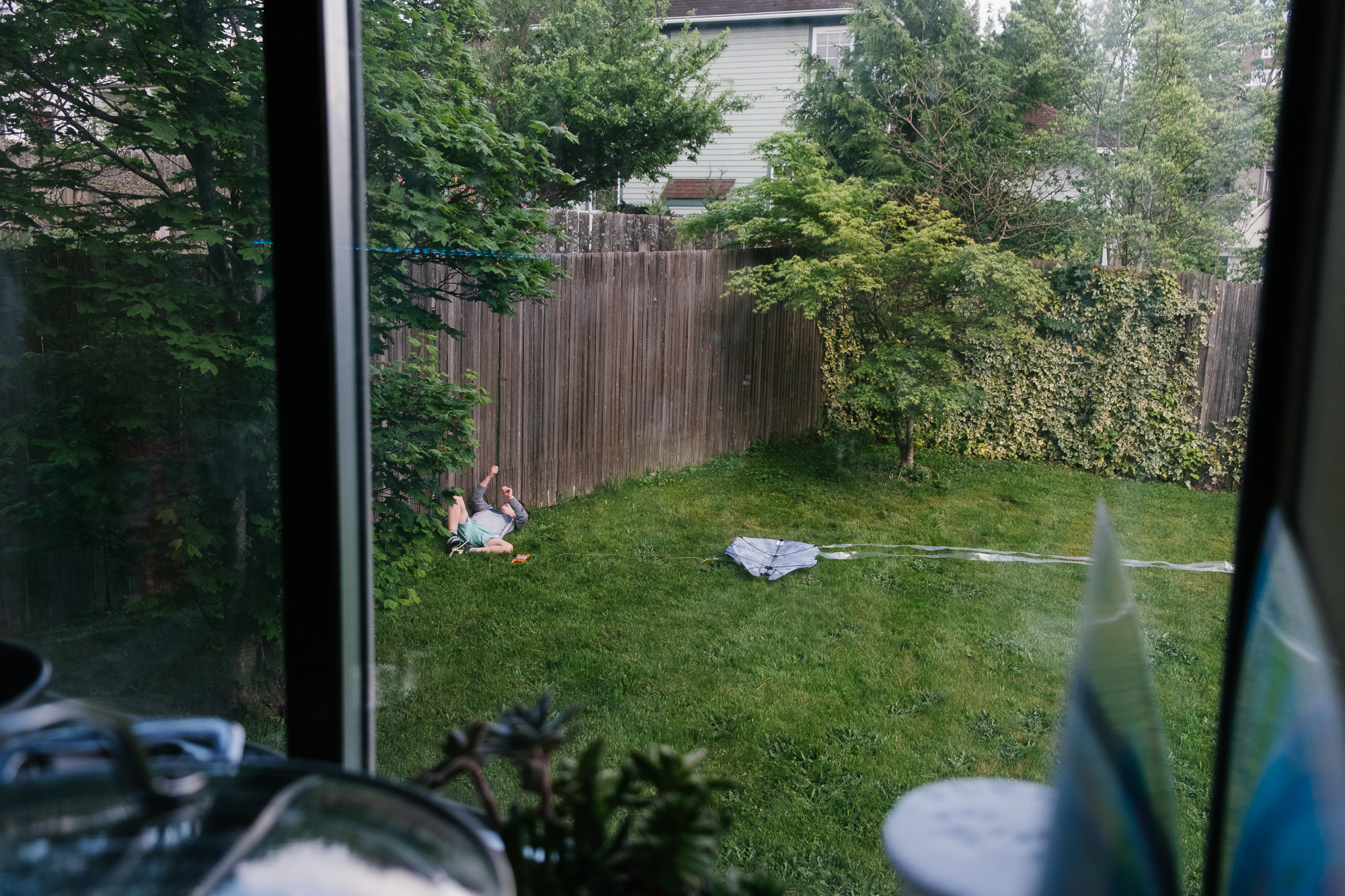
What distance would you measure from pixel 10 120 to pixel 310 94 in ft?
3.29

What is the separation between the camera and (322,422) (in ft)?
1.99

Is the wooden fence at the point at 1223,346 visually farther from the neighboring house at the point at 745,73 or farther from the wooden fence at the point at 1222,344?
the neighboring house at the point at 745,73

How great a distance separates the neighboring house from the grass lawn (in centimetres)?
67

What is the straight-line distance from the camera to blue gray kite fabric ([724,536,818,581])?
7.37 feet

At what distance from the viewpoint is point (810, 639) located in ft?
6.81

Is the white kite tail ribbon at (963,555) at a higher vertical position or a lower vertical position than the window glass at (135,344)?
lower

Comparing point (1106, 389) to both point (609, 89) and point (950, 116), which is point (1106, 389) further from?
point (609, 89)

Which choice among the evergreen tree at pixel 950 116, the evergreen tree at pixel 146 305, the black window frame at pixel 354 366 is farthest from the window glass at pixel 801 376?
the black window frame at pixel 354 366

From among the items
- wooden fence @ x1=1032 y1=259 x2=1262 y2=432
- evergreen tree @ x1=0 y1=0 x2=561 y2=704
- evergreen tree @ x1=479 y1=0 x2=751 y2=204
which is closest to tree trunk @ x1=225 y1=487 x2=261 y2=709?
evergreen tree @ x1=0 y1=0 x2=561 y2=704

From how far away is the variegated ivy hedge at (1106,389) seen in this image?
1.59 metres

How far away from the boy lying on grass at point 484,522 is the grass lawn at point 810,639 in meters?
0.04

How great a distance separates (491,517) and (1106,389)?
54.3 inches

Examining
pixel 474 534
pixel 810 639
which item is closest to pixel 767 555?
pixel 810 639

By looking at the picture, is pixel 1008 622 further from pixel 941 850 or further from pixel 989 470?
pixel 941 850
